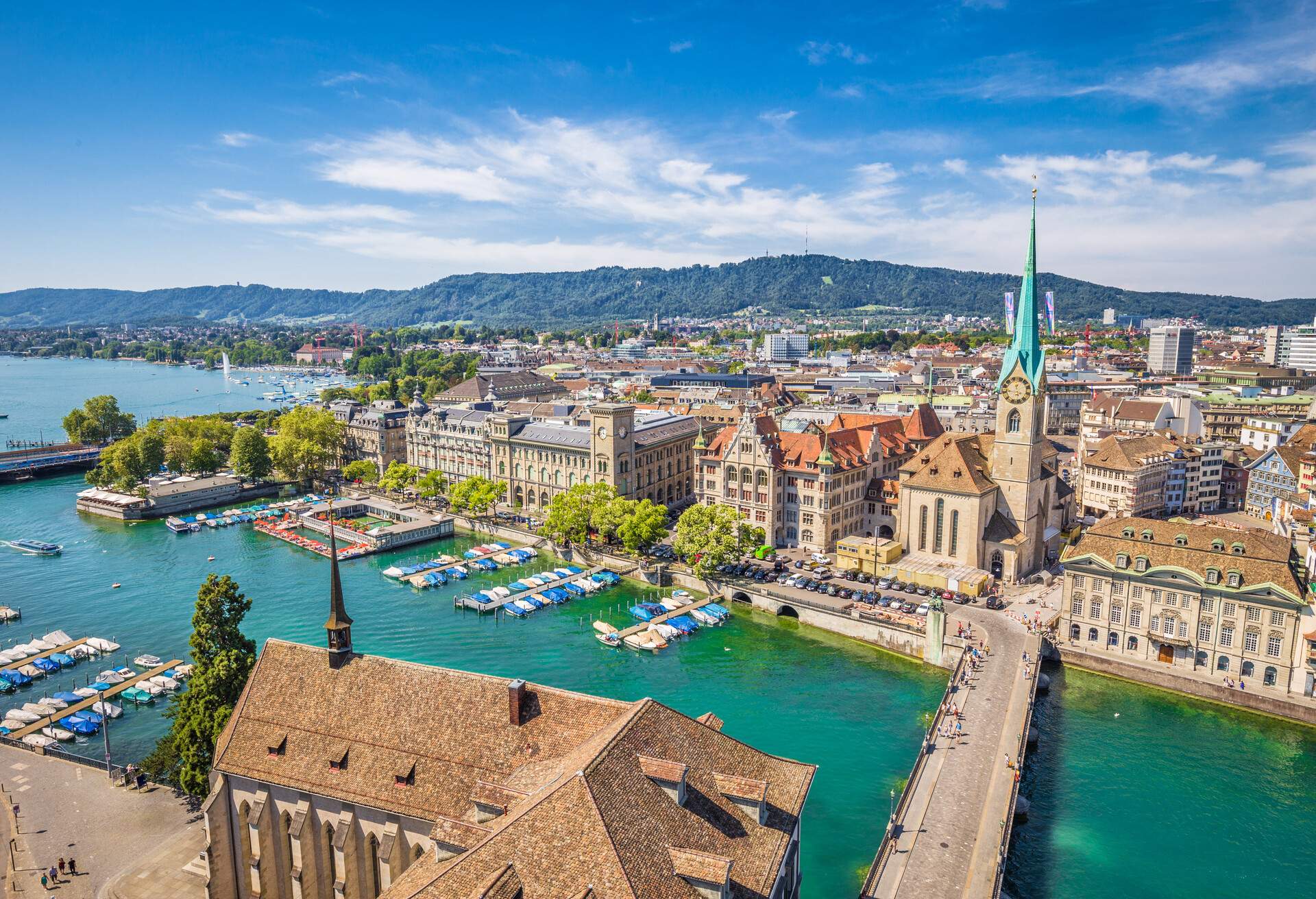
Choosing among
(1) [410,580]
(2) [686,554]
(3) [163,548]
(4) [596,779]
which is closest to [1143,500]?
(2) [686,554]

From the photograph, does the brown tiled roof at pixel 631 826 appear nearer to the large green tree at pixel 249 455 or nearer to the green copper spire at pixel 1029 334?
the green copper spire at pixel 1029 334

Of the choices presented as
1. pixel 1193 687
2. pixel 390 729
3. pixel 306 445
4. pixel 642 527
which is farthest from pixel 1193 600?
pixel 306 445

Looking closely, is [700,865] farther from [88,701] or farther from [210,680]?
[88,701]

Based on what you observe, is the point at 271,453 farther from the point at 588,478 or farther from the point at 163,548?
the point at 588,478

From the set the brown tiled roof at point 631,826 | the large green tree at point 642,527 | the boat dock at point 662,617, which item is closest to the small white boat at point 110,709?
the boat dock at point 662,617

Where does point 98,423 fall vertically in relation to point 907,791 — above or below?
above

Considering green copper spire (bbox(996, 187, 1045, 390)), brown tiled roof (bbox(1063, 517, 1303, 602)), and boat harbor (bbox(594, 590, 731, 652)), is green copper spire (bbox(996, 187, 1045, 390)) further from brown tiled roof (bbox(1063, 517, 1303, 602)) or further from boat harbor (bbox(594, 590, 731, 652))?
boat harbor (bbox(594, 590, 731, 652))
